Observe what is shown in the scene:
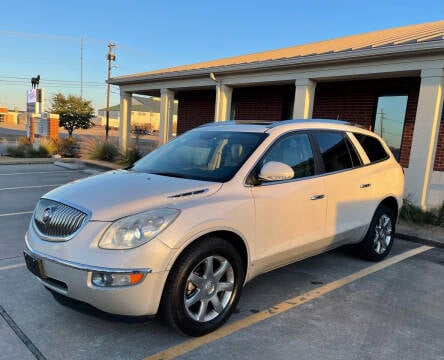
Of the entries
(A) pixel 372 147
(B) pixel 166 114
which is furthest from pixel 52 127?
(A) pixel 372 147

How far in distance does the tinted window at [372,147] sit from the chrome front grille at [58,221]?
11.5ft

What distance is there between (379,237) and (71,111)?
3564 centimetres

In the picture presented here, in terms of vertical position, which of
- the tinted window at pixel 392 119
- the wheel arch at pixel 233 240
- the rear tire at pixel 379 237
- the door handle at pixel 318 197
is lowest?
the rear tire at pixel 379 237

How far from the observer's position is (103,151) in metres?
16.0

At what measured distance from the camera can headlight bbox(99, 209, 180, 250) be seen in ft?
9.17

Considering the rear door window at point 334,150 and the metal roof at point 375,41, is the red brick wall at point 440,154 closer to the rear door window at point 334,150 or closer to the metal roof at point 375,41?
the metal roof at point 375,41

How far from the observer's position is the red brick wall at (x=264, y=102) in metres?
12.4

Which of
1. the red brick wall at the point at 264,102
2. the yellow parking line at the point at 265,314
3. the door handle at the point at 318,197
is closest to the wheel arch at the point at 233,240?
the yellow parking line at the point at 265,314

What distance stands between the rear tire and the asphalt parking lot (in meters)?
0.19

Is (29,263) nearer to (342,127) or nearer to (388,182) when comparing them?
(342,127)

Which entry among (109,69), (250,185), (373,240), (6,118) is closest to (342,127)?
(373,240)

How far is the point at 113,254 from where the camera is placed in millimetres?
2754

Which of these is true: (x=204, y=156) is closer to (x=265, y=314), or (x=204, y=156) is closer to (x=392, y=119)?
(x=265, y=314)

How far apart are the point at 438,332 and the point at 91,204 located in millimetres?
3116
